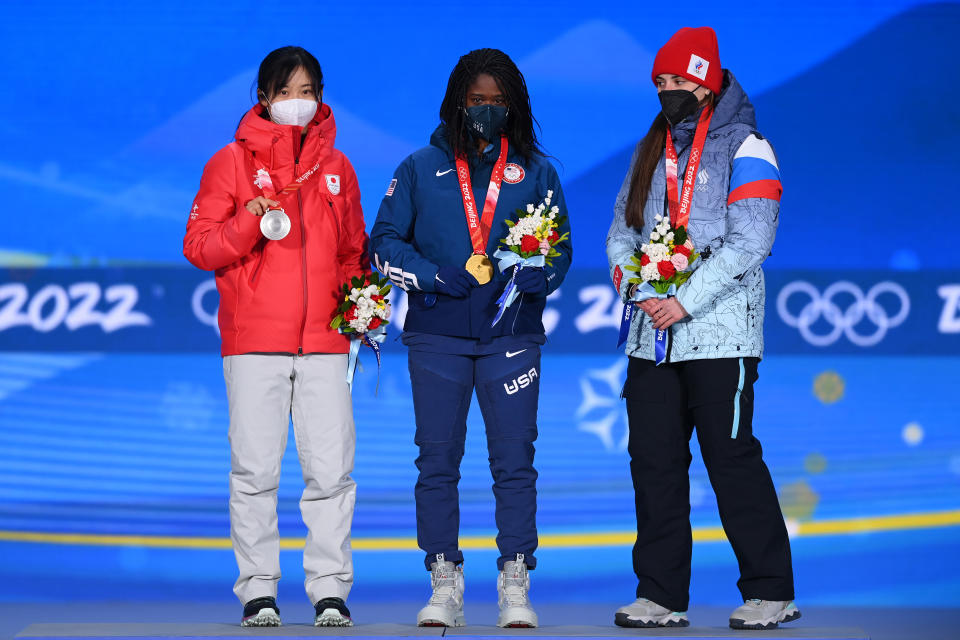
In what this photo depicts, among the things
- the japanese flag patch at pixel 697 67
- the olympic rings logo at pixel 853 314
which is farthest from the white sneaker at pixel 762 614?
the olympic rings logo at pixel 853 314

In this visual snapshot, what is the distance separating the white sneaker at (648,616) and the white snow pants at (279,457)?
0.84 metres

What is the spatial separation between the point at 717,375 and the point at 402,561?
7.74 feet

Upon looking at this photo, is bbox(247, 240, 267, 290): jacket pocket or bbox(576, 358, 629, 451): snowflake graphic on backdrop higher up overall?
bbox(247, 240, 267, 290): jacket pocket

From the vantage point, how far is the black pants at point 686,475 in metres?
3.53

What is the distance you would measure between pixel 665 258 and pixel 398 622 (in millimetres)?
1510

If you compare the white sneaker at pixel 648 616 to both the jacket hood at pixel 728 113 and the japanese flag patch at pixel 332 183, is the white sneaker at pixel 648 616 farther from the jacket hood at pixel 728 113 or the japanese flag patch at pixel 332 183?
the japanese flag patch at pixel 332 183

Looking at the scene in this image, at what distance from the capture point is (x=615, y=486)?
18.2 ft

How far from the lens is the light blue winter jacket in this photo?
3541 millimetres

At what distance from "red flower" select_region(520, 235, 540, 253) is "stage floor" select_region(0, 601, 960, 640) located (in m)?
1.08

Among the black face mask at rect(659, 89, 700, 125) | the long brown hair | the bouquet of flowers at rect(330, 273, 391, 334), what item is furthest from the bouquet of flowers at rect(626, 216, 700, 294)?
the bouquet of flowers at rect(330, 273, 391, 334)

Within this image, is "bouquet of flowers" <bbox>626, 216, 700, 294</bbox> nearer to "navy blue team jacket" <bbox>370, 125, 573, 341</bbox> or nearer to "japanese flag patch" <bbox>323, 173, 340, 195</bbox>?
"navy blue team jacket" <bbox>370, 125, 573, 341</bbox>

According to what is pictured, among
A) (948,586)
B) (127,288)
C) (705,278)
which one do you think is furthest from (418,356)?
(948,586)

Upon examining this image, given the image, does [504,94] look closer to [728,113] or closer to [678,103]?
[678,103]

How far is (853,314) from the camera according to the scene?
222 inches
